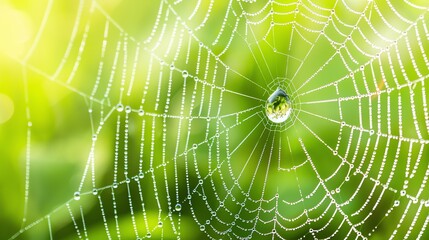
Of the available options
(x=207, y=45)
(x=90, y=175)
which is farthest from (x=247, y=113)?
(x=90, y=175)

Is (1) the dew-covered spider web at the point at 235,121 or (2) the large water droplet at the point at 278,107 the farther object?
(2) the large water droplet at the point at 278,107

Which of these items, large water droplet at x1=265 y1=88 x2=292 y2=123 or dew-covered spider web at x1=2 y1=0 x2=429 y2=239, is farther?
large water droplet at x1=265 y1=88 x2=292 y2=123

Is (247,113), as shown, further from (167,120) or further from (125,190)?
(125,190)

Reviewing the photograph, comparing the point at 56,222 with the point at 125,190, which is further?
the point at 125,190
